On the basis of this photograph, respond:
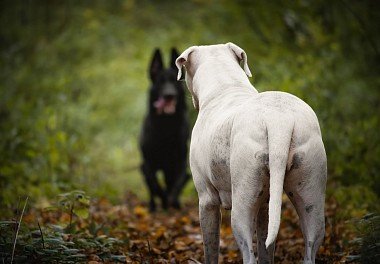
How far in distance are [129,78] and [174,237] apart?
10.9 metres

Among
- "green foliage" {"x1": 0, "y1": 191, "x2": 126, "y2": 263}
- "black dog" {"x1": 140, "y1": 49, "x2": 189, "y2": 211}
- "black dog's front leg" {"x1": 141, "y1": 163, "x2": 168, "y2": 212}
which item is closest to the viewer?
"green foliage" {"x1": 0, "y1": 191, "x2": 126, "y2": 263}

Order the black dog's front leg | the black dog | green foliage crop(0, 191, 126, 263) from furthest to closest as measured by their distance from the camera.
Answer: the black dog < the black dog's front leg < green foliage crop(0, 191, 126, 263)

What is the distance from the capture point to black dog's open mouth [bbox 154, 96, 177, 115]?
30.4 feet

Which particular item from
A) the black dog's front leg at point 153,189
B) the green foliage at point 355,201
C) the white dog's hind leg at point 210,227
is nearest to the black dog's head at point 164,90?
the black dog's front leg at point 153,189

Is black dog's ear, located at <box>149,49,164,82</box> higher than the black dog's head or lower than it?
higher

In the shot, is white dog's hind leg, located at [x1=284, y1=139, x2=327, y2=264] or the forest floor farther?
the forest floor

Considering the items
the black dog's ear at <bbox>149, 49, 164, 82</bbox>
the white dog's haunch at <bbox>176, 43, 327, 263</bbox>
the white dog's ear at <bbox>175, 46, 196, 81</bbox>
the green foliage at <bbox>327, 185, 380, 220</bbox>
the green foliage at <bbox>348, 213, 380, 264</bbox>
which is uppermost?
the black dog's ear at <bbox>149, 49, 164, 82</bbox>

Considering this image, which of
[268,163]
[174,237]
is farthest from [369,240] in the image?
[174,237]

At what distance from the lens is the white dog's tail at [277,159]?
2885 mm

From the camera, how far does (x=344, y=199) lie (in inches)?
221

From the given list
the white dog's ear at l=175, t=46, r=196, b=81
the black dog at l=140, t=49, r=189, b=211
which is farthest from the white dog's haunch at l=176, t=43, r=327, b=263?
the black dog at l=140, t=49, r=189, b=211

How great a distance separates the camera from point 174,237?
5.92 metres

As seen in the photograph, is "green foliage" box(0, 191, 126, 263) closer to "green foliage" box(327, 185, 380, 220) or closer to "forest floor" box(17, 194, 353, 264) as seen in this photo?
"forest floor" box(17, 194, 353, 264)

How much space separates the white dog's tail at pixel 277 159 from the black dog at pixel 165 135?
616cm
